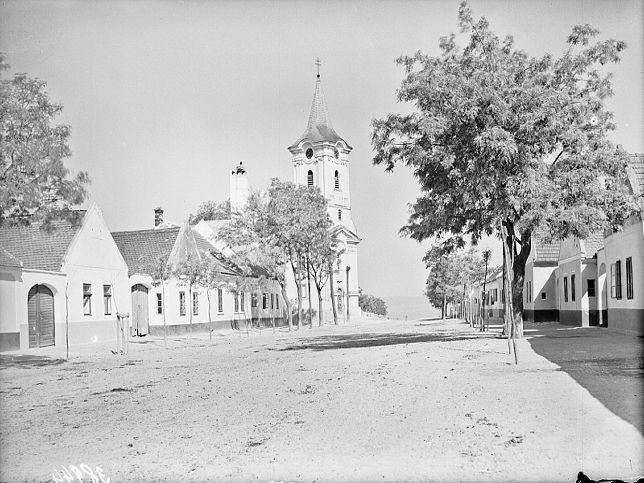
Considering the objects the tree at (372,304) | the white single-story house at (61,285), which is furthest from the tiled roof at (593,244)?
the tree at (372,304)

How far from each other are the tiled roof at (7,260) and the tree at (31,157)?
10.2m

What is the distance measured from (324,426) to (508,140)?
11.6 m

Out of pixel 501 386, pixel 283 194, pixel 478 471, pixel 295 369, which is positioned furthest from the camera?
pixel 283 194

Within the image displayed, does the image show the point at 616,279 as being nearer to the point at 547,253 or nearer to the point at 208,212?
the point at 547,253

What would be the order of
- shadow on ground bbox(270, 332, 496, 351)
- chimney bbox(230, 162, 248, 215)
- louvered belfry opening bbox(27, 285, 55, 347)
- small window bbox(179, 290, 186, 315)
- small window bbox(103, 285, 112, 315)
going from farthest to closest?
chimney bbox(230, 162, 248, 215), small window bbox(179, 290, 186, 315), small window bbox(103, 285, 112, 315), louvered belfry opening bbox(27, 285, 55, 347), shadow on ground bbox(270, 332, 496, 351)

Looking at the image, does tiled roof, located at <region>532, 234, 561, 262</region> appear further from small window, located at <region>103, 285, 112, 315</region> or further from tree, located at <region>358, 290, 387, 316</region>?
tree, located at <region>358, 290, 387, 316</region>

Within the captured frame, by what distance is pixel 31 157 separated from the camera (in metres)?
14.5

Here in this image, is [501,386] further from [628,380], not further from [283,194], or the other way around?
[283,194]

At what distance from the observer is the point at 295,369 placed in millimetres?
16953

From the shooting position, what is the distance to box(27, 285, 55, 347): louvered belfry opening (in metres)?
26.4

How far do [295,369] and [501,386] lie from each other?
6.02 metres

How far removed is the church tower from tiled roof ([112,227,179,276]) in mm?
31390

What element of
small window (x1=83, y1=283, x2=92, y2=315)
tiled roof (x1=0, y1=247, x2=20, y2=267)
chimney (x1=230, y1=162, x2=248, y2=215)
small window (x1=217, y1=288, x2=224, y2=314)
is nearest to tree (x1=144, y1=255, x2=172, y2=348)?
small window (x1=83, y1=283, x2=92, y2=315)

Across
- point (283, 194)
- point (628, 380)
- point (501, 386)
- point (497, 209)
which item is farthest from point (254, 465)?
point (283, 194)
